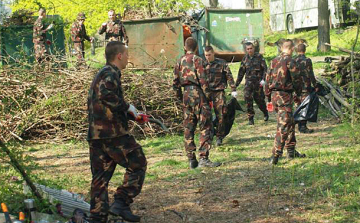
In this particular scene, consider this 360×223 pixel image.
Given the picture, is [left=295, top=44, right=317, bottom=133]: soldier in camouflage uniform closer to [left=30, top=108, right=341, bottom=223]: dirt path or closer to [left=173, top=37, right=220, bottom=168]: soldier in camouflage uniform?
[left=30, top=108, right=341, bottom=223]: dirt path

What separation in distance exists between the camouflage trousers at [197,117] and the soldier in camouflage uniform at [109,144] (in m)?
3.29

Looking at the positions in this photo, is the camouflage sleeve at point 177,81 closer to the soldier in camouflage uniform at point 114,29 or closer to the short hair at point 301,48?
the short hair at point 301,48

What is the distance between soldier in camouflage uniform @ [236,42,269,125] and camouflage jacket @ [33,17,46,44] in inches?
228

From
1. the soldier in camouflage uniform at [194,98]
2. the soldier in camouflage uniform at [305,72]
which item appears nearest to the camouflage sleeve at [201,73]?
the soldier in camouflage uniform at [194,98]

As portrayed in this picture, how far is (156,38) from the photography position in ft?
66.9

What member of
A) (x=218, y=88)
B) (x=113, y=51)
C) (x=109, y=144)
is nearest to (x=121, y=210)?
(x=109, y=144)

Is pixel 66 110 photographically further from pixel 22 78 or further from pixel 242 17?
pixel 242 17

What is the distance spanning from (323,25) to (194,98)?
57.9ft

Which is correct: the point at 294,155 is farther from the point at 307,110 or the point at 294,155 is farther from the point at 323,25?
the point at 323,25

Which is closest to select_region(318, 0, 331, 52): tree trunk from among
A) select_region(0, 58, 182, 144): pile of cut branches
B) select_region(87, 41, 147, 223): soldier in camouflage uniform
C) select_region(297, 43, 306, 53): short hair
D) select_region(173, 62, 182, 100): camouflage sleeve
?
select_region(297, 43, 306, 53): short hair

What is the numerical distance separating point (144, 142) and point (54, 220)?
21.0 ft

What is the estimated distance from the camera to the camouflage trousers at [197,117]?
965cm

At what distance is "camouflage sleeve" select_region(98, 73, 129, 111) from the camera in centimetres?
626

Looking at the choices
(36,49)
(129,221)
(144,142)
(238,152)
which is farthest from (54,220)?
(36,49)
